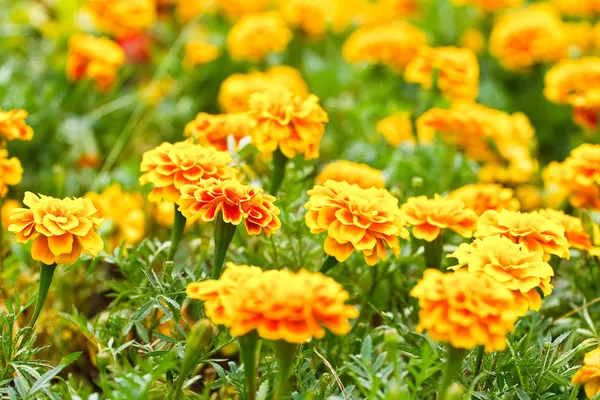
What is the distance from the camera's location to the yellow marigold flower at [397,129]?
2.17 meters

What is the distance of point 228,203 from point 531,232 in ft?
1.64

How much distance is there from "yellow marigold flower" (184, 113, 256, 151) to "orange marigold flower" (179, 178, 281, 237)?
33 centimetres

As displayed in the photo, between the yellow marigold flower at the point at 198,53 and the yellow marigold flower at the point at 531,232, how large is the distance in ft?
5.25

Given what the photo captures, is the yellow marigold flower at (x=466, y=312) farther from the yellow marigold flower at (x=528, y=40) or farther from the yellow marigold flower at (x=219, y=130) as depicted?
the yellow marigold flower at (x=528, y=40)

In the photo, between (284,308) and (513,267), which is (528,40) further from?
(284,308)

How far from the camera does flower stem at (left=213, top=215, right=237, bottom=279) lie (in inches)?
46.5

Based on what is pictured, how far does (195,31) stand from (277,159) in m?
1.63

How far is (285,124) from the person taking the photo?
1322 millimetres

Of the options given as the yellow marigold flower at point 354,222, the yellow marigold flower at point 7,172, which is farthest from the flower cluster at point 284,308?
the yellow marigold flower at point 7,172

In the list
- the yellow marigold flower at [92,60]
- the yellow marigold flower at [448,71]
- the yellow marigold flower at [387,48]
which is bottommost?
the yellow marigold flower at [387,48]

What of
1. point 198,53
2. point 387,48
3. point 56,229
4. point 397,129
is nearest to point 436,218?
point 56,229

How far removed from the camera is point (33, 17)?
8.72 feet

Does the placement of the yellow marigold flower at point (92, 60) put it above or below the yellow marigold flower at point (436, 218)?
below

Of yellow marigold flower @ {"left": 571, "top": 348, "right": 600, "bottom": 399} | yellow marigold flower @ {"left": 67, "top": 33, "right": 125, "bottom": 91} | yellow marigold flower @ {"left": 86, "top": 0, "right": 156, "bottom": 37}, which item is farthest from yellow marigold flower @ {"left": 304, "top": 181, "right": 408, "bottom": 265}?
yellow marigold flower @ {"left": 86, "top": 0, "right": 156, "bottom": 37}
